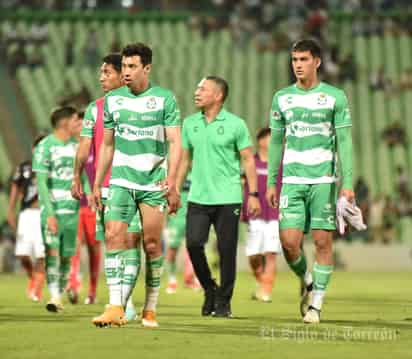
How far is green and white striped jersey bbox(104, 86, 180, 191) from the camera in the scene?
435 inches

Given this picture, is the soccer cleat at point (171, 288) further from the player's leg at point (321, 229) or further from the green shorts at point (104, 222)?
the player's leg at point (321, 229)

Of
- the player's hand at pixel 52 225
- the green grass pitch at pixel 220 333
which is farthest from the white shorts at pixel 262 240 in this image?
the player's hand at pixel 52 225

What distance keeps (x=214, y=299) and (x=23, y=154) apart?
1886 centimetres

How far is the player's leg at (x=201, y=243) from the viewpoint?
42.3 feet

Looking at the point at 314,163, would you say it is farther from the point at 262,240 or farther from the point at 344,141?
the point at 262,240

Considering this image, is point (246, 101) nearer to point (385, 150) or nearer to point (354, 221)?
point (385, 150)

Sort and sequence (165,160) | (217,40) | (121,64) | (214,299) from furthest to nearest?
(217,40)
(214,299)
(121,64)
(165,160)

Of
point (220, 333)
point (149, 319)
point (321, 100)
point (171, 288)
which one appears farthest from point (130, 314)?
point (171, 288)

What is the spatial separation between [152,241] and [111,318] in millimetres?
718

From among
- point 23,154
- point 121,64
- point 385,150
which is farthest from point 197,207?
point 385,150

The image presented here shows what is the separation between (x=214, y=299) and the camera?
12.9 metres

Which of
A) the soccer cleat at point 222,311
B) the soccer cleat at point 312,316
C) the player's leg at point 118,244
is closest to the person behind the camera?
the player's leg at point 118,244

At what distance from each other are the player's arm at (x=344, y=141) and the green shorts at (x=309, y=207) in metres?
0.17

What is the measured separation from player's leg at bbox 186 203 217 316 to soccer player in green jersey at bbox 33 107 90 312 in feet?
Result: 6.61
